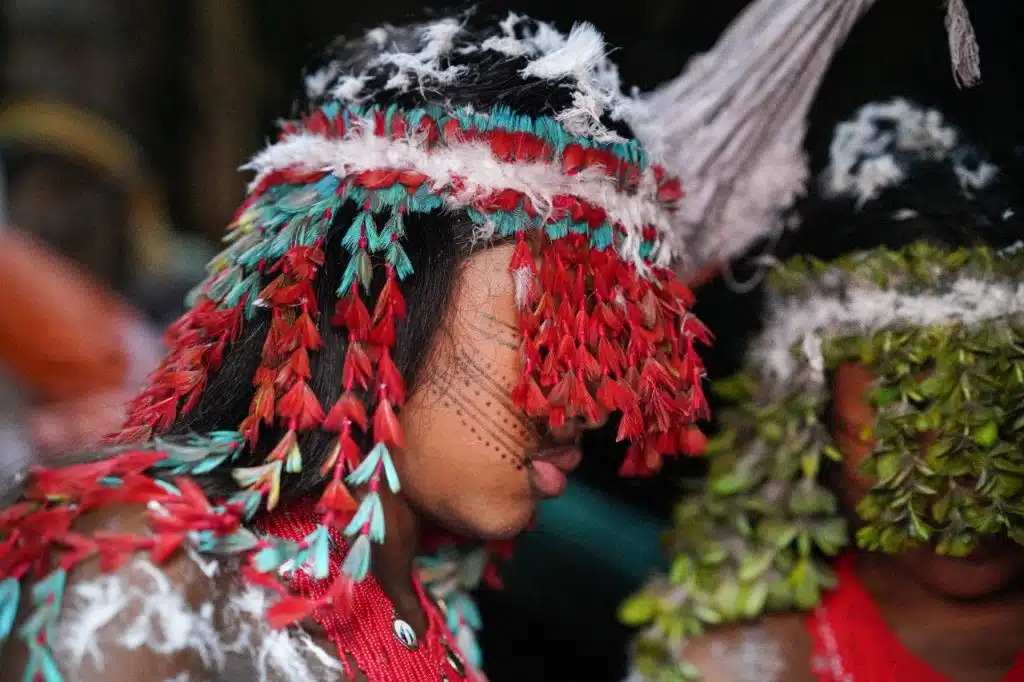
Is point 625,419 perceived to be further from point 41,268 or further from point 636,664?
point 41,268

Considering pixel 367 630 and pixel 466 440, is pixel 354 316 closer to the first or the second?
pixel 466 440

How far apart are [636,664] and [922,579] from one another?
526 mm

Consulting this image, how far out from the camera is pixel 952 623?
1.60 metres

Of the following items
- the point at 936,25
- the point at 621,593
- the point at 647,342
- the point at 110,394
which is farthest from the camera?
the point at 621,593

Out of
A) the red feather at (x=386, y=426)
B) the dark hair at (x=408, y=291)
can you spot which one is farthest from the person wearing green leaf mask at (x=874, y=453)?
the red feather at (x=386, y=426)

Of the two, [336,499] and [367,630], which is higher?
[336,499]

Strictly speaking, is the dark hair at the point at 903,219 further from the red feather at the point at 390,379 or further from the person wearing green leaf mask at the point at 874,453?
the red feather at the point at 390,379

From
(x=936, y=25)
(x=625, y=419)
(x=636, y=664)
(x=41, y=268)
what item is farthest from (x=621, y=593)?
(x=41, y=268)

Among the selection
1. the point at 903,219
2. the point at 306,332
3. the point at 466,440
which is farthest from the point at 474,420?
the point at 903,219

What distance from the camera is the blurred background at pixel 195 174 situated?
165 centimetres

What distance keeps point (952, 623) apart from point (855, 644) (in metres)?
0.16

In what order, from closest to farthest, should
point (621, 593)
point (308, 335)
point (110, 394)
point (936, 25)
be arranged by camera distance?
point (308, 335), point (936, 25), point (110, 394), point (621, 593)

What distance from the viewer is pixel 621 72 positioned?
163 cm

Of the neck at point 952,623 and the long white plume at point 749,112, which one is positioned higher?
the long white plume at point 749,112
